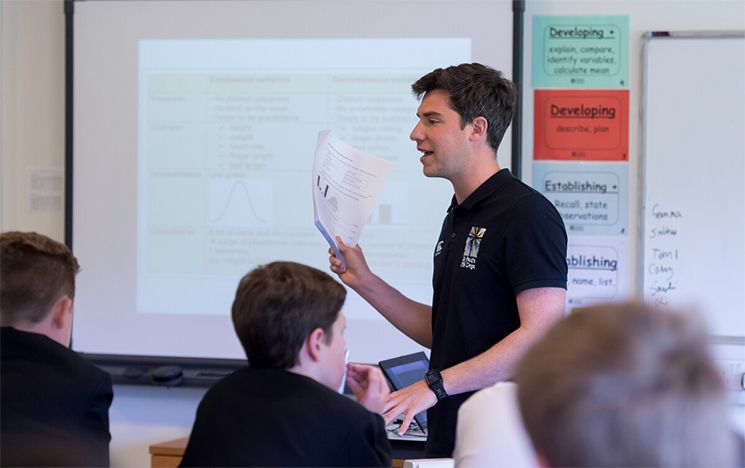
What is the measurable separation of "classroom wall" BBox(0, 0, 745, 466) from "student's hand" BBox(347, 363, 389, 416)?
213 cm

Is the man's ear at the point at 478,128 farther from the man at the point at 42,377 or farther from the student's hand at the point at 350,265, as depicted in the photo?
the man at the point at 42,377

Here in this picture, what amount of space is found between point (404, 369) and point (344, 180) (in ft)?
2.13

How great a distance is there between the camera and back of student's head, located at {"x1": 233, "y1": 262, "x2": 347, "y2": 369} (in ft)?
4.61

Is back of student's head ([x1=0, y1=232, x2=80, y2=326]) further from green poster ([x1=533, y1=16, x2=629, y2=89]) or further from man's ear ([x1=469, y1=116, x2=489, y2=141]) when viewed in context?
green poster ([x1=533, y1=16, x2=629, y2=89])

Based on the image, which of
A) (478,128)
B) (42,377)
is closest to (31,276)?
(42,377)

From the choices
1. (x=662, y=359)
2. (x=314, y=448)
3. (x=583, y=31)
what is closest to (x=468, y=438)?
(x=314, y=448)

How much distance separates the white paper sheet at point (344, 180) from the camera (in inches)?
85.5

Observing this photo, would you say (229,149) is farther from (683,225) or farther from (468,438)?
(468,438)

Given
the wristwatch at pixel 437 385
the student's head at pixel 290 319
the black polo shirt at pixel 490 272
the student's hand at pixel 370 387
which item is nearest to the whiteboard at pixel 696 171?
the black polo shirt at pixel 490 272

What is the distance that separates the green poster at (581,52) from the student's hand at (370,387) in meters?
2.02

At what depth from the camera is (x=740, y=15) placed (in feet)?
10.6

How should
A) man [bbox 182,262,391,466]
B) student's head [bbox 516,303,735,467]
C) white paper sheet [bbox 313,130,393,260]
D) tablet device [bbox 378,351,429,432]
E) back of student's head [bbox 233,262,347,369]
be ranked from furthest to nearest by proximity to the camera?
tablet device [bbox 378,351,429,432], white paper sheet [bbox 313,130,393,260], back of student's head [bbox 233,262,347,369], man [bbox 182,262,391,466], student's head [bbox 516,303,735,467]

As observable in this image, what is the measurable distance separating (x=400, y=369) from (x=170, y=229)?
1.45m

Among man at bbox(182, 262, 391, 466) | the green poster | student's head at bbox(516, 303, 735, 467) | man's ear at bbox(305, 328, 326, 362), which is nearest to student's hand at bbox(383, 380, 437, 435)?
man at bbox(182, 262, 391, 466)
